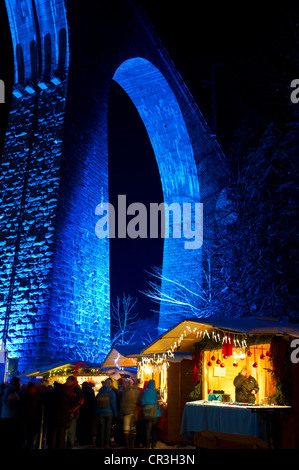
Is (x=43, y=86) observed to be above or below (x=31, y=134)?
above

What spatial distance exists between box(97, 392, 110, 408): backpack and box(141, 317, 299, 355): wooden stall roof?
4.62ft

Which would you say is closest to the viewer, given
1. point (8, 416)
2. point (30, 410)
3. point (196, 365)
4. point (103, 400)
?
point (8, 416)

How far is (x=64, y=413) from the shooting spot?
5828mm

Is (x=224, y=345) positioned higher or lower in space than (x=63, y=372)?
→ higher

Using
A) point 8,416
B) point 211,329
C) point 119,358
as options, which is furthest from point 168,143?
point 8,416

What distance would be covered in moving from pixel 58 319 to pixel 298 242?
509 centimetres

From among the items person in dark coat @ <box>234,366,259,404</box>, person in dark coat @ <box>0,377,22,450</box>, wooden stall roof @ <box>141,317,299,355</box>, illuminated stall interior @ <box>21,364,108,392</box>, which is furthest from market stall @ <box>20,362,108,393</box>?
person in dark coat @ <box>234,366,259,404</box>

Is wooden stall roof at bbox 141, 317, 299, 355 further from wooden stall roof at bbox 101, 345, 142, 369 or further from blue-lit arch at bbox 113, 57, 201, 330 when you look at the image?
blue-lit arch at bbox 113, 57, 201, 330

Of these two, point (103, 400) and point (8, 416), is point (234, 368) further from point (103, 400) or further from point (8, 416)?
point (8, 416)

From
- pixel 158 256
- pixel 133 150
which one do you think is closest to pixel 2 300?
pixel 133 150

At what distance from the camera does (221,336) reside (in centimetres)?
689

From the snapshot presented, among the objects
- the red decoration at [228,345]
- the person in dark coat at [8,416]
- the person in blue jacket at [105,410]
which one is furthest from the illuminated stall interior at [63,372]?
the red decoration at [228,345]

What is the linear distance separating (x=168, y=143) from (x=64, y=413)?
543 inches
